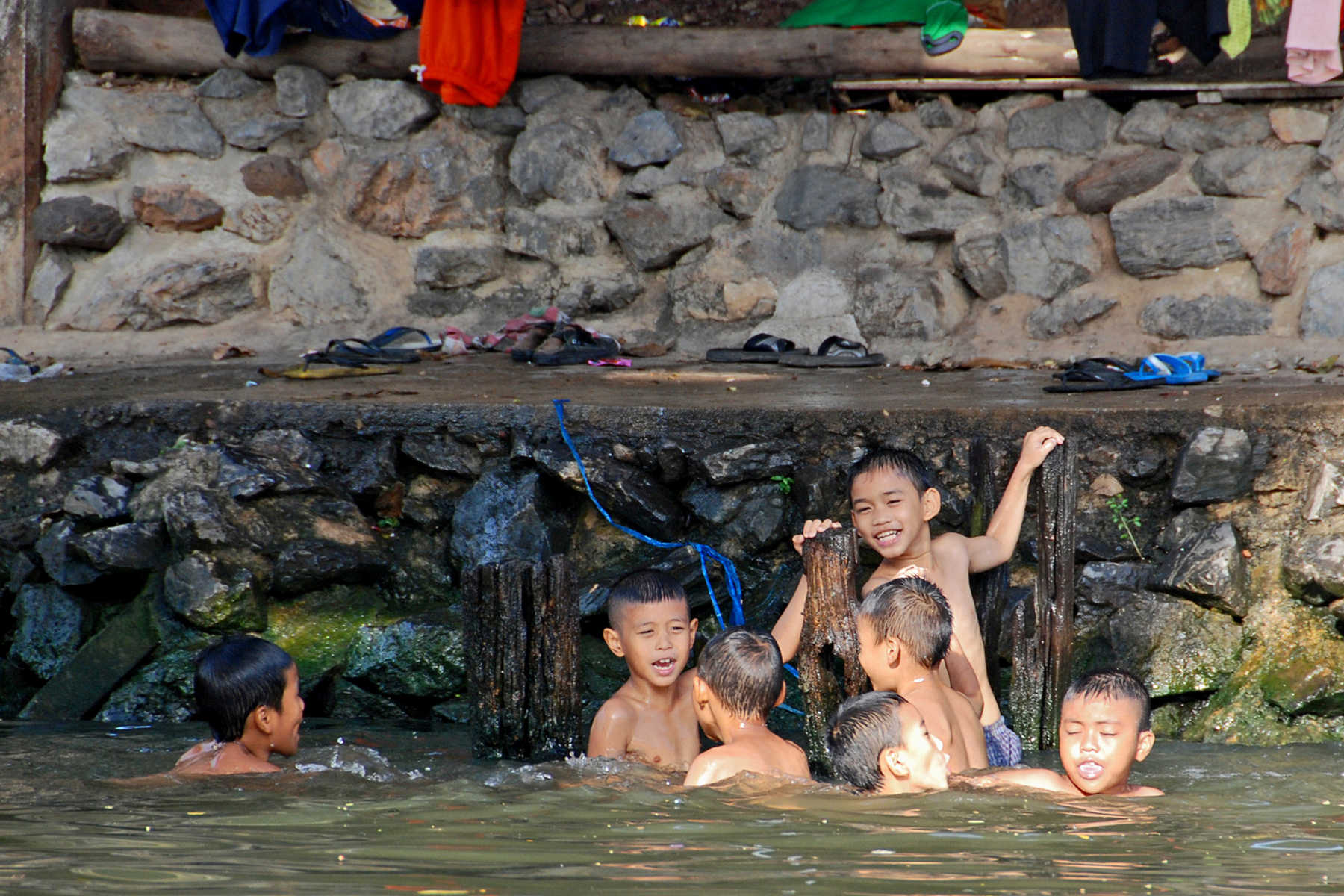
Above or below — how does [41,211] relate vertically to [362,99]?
below

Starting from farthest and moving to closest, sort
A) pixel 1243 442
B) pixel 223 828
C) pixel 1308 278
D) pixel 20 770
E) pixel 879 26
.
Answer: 1. pixel 879 26
2. pixel 1308 278
3. pixel 1243 442
4. pixel 20 770
5. pixel 223 828

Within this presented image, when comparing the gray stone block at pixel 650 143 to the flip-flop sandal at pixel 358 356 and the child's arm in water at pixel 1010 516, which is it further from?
the child's arm in water at pixel 1010 516

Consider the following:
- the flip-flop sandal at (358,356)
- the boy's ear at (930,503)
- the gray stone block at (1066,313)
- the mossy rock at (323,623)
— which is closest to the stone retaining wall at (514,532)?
the mossy rock at (323,623)

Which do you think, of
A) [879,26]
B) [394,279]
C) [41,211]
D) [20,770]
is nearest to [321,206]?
[394,279]

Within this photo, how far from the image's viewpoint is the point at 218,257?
8812mm

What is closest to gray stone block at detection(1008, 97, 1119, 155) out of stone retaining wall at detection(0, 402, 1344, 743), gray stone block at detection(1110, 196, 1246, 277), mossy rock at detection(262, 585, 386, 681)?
gray stone block at detection(1110, 196, 1246, 277)

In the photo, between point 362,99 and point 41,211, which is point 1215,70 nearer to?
point 362,99

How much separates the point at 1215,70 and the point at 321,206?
513 centimetres

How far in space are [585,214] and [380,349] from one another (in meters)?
1.73

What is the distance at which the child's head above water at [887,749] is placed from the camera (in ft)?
14.0

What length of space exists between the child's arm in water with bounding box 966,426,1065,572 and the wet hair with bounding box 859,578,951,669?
1.87 feet

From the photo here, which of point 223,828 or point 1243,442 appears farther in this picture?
point 1243,442

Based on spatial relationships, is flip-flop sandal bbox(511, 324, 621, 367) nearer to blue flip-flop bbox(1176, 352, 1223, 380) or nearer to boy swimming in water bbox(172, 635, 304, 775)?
blue flip-flop bbox(1176, 352, 1223, 380)

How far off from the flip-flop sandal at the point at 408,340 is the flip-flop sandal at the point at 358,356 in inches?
13.3
